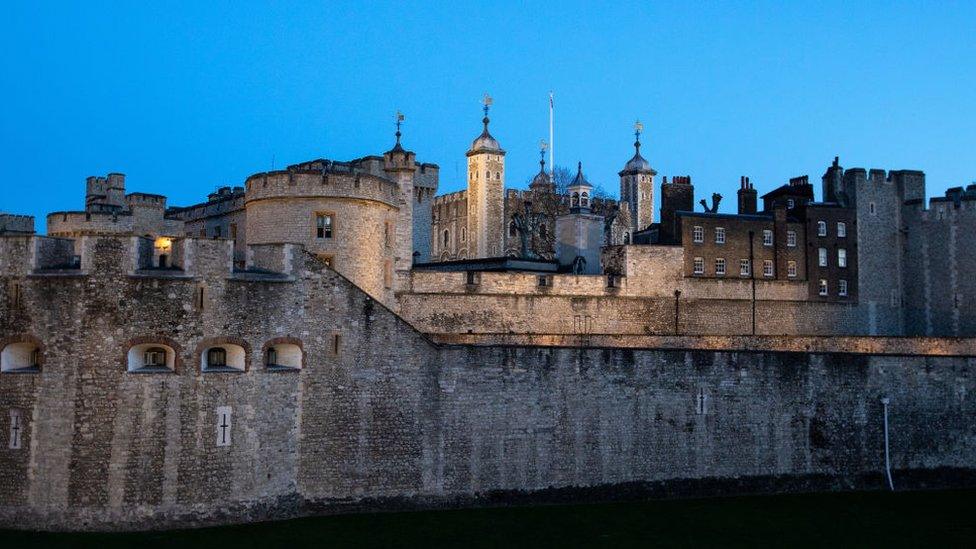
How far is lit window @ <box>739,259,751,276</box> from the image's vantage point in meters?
54.5

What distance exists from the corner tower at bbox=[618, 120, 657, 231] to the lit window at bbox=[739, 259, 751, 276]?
4752cm

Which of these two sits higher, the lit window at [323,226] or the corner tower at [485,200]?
the corner tower at [485,200]

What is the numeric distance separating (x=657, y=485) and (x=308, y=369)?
33.1 feet

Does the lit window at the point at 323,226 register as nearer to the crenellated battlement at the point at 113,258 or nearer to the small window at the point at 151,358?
the crenellated battlement at the point at 113,258

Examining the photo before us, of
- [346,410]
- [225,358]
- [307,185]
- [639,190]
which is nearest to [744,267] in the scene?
[307,185]

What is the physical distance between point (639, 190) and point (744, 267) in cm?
4977

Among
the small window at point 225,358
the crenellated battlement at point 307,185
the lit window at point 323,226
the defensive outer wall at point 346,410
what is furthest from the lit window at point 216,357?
the crenellated battlement at point 307,185

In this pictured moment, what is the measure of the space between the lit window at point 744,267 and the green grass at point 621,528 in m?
24.3

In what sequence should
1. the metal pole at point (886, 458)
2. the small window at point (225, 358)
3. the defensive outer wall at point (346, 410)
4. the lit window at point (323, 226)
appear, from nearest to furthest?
the defensive outer wall at point (346, 410) < the small window at point (225, 358) < the metal pole at point (886, 458) < the lit window at point (323, 226)

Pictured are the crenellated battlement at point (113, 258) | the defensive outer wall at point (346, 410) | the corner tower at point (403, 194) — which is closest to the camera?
the defensive outer wall at point (346, 410)

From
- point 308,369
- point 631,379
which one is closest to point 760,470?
point 631,379

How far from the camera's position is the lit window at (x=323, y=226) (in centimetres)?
3441

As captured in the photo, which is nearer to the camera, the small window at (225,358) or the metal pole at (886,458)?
the small window at (225,358)

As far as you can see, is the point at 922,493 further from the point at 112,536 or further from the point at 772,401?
the point at 112,536
